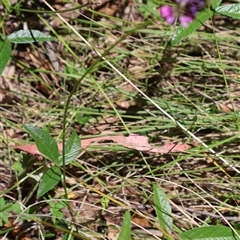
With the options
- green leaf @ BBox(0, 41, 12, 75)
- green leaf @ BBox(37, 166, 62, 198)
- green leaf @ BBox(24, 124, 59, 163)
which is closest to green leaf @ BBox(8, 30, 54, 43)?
green leaf @ BBox(0, 41, 12, 75)

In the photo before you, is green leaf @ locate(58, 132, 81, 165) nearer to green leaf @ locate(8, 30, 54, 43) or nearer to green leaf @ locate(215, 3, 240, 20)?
green leaf @ locate(8, 30, 54, 43)

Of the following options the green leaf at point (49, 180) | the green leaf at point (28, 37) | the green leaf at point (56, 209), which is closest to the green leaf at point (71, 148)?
the green leaf at point (49, 180)

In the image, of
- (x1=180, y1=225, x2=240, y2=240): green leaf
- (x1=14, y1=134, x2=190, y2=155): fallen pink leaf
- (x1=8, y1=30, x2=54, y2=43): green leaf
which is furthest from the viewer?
(x1=14, y1=134, x2=190, y2=155): fallen pink leaf

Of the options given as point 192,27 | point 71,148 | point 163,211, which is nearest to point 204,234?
point 163,211

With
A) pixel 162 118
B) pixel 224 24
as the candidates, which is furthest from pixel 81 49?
pixel 224 24

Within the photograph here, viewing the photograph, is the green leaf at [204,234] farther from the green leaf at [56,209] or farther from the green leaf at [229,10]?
the green leaf at [229,10]
